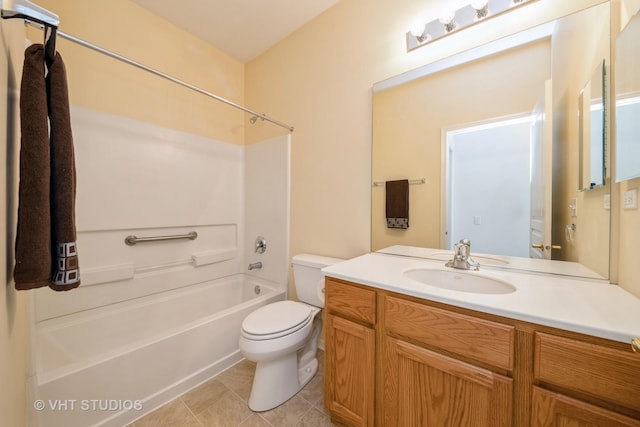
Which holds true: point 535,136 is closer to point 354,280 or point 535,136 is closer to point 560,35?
point 560,35

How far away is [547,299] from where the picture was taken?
783 millimetres

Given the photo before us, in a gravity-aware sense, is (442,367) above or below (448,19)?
below

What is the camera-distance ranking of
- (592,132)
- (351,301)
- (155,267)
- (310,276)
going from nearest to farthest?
(592,132) < (351,301) < (310,276) < (155,267)

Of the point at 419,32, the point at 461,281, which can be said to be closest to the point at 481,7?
the point at 419,32

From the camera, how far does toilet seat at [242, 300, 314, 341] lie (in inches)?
50.2

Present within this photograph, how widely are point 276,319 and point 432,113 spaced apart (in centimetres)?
154

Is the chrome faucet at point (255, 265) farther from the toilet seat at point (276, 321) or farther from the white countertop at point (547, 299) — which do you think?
the white countertop at point (547, 299)

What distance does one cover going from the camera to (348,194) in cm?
171

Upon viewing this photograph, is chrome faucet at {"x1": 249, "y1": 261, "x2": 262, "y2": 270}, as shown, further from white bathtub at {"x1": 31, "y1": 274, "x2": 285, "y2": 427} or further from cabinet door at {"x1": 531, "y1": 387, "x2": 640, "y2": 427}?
cabinet door at {"x1": 531, "y1": 387, "x2": 640, "y2": 427}

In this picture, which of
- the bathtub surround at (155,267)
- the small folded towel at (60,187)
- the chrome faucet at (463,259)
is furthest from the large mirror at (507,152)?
the small folded towel at (60,187)

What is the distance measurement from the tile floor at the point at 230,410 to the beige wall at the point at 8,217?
25.4 inches

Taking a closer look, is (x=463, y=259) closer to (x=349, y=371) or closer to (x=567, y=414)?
(x=567, y=414)

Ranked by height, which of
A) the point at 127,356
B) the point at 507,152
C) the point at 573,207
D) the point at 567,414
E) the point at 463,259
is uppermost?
the point at 507,152

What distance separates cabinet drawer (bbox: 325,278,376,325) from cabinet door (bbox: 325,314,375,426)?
43 mm
